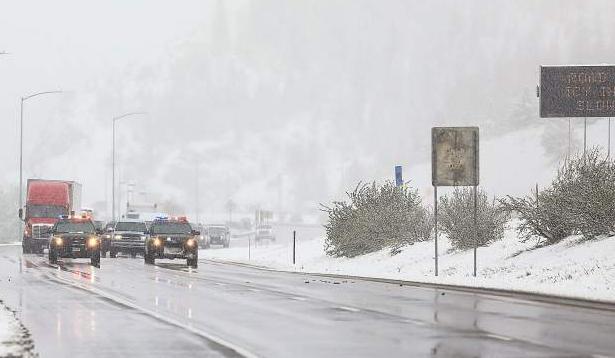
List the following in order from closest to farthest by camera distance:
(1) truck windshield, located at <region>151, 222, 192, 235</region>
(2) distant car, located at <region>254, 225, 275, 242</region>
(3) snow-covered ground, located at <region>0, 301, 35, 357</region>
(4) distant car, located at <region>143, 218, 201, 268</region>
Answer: (3) snow-covered ground, located at <region>0, 301, 35, 357</region>, (4) distant car, located at <region>143, 218, 201, 268</region>, (1) truck windshield, located at <region>151, 222, 192, 235</region>, (2) distant car, located at <region>254, 225, 275, 242</region>

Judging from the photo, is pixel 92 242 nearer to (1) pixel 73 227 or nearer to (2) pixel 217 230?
(1) pixel 73 227

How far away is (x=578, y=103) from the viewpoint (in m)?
36.4

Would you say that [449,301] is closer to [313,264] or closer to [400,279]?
[400,279]

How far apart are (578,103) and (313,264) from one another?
1923 centimetres

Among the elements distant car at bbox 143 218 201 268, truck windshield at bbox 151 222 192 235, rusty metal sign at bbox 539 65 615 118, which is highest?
rusty metal sign at bbox 539 65 615 118

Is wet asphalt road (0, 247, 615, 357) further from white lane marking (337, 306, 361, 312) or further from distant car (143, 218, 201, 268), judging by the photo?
distant car (143, 218, 201, 268)

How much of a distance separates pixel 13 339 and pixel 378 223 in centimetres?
3530

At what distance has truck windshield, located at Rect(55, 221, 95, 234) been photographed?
50500mm

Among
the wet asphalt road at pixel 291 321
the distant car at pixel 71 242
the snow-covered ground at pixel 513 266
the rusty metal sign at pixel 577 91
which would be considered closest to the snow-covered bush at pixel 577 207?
the snow-covered ground at pixel 513 266

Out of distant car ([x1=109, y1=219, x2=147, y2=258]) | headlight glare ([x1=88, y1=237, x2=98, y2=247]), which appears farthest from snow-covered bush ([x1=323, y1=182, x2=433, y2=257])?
distant car ([x1=109, y1=219, x2=147, y2=258])

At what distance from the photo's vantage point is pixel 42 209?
66.3 m

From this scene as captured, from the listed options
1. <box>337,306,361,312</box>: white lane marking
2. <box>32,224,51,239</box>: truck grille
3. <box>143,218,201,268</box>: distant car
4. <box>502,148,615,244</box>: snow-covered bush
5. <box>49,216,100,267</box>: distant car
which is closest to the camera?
<box>337,306,361,312</box>: white lane marking

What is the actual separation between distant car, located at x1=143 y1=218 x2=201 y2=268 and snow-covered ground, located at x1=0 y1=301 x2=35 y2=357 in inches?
1161

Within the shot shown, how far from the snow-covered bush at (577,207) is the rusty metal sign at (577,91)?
5.49 ft
